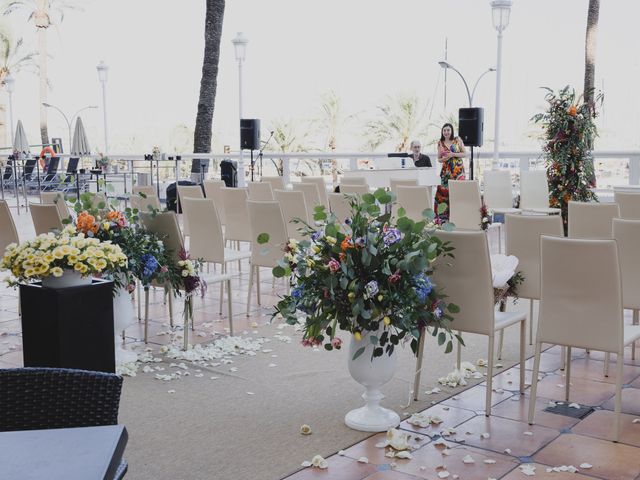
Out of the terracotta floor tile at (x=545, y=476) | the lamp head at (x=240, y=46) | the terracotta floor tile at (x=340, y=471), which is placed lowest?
the terracotta floor tile at (x=340, y=471)

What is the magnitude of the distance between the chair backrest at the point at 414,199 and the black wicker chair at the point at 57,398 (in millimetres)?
5853

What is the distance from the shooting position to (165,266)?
470 cm

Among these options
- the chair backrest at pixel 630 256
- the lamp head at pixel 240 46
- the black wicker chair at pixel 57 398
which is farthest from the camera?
the lamp head at pixel 240 46

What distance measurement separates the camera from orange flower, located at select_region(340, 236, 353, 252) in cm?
338

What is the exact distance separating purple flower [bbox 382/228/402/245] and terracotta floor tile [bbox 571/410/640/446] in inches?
44.0

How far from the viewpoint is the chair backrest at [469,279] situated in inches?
144

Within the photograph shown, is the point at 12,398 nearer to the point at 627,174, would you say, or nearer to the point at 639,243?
the point at 639,243

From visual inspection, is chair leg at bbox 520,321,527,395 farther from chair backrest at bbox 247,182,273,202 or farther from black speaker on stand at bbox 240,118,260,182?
black speaker on stand at bbox 240,118,260,182

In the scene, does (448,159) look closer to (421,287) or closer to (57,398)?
(421,287)

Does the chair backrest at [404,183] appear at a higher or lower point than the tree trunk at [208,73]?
lower

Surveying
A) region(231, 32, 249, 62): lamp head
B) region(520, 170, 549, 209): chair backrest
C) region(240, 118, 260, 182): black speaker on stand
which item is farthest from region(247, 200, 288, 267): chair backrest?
region(231, 32, 249, 62): lamp head

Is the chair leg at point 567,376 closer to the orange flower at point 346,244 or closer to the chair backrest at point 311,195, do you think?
the orange flower at point 346,244

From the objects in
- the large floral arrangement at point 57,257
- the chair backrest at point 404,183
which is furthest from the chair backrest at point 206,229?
the chair backrest at point 404,183

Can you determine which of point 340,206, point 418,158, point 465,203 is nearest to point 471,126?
point 418,158
